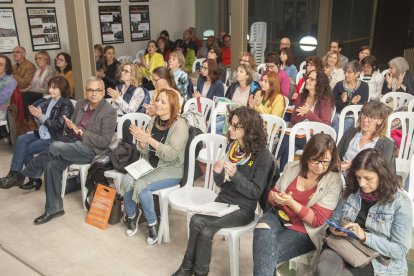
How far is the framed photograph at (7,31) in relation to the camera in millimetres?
6703

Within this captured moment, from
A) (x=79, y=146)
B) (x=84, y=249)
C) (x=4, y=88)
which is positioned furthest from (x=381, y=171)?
(x=4, y=88)

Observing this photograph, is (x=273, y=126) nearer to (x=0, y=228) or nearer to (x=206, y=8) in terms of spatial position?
(x=0, y=228)

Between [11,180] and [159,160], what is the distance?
195 centimetres

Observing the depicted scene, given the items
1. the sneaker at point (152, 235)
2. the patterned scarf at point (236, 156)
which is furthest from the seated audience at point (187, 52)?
the patterned scarf at point (236, 156)

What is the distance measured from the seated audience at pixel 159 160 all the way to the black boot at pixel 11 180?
165cm

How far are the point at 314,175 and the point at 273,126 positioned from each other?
1289mm

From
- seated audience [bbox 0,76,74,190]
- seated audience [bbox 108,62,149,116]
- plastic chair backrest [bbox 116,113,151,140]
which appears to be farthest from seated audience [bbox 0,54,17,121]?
plastic chair backrest [bbox 116,113,151,140]

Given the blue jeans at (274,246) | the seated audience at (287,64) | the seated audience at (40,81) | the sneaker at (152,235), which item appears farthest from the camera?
the seated audience at (287,64)

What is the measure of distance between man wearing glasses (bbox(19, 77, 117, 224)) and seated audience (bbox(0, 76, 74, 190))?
0.24m

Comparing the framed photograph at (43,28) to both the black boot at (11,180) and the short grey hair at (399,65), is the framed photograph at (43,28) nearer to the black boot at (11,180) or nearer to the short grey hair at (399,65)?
the black boot at (11,180)

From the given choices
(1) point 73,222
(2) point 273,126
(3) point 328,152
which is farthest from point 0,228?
(3) point 328,152

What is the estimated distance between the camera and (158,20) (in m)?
8.86

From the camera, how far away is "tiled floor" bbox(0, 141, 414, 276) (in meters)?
3.17

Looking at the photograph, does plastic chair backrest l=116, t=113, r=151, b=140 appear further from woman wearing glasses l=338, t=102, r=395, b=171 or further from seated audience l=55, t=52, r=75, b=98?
seated audience l=55, t=52, r=75, b=98
